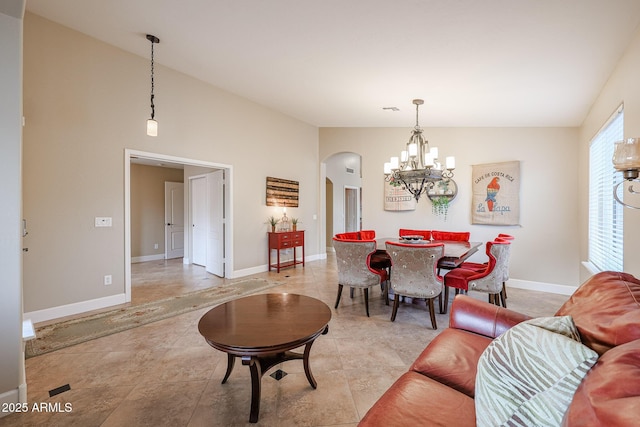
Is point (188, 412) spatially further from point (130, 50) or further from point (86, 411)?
point (130, 50)

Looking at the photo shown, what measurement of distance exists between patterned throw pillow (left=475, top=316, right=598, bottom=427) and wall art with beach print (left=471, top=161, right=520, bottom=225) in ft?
14.8

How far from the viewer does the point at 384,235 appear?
20.2 ft

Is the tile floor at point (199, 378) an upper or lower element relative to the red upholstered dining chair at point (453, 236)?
lower

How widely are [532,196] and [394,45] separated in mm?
3622

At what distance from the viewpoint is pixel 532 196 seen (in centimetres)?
484

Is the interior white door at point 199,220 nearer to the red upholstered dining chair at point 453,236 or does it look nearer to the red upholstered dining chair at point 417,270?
the red upholstered dining chair at point 417,270

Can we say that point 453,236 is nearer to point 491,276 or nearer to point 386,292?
point 491,276

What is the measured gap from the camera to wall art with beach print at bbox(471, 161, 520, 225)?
4934 millimetres

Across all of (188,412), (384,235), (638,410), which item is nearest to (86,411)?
(188,412)

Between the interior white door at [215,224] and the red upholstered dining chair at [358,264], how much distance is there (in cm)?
267

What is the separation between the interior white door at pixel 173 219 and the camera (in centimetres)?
723

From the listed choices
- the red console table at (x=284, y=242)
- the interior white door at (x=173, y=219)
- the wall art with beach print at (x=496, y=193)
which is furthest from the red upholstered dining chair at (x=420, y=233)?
the interior white door at (x=173, y=219)

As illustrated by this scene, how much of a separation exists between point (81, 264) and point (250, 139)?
124 inches

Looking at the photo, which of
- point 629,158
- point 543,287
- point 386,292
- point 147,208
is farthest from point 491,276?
point 147,208
